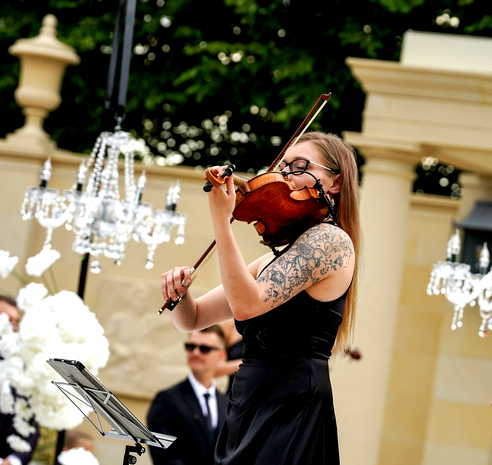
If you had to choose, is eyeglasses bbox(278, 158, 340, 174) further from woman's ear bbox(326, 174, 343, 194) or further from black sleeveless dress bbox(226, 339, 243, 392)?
black sleeveless dress bbox(226, 339, 243, 392)

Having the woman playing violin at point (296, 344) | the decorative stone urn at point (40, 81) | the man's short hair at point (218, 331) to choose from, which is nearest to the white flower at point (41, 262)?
the woman playing violin at point (296, 344)

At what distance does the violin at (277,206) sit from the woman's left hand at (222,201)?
15 centimetres

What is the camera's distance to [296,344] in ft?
11.9

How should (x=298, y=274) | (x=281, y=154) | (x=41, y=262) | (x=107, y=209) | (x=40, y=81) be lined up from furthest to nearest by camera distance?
1. (x=40, y=81)
2. (x=107, y=209)
3. (x=41, y=262)
4. (x=281, y=154)
5. (x=298, y=274)

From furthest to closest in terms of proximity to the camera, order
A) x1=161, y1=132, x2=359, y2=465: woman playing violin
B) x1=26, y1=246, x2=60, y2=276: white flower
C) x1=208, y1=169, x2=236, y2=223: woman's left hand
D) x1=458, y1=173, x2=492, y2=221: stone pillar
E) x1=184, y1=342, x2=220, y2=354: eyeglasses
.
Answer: x1=458, y1=173, x2=492, y2=221: stone pillar → x1=184, y1=342, x2=220, y2=354: eyeglasses → x1=26, y1=246, x2=60, y2=276: white flower → x1=161, y1=132, x2=359, y2=465: woman playing violin → x1=208, y1=169, x2=236, y2=223: woman's left hand

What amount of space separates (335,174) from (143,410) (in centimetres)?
600

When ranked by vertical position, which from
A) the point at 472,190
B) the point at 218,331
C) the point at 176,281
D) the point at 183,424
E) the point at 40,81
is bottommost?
the point at 183,424

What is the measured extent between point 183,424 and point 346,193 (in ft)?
11.2

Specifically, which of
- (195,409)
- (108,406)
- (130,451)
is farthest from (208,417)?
(108,406)

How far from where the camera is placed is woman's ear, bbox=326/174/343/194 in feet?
12.4

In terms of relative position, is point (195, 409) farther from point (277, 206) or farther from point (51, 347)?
point (277, 206)

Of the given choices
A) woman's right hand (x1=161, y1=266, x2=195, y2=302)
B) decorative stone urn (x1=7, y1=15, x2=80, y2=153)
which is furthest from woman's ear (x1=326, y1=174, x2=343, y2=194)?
decorative stone urn (x1=7, y1=15, x2=80, y2=153)

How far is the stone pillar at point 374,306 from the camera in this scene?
323 inches

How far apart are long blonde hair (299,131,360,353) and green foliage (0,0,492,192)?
25.6 feet
